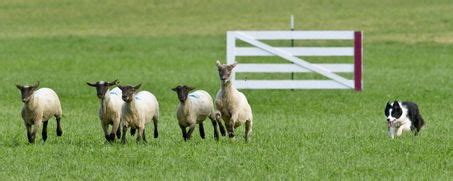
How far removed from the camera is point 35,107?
1681cm

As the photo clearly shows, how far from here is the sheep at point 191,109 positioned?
1662 centimetres

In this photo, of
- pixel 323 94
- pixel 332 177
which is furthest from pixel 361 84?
pixel 332 177

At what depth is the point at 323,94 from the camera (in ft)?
89.6

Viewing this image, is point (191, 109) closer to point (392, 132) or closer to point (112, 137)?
point (112, 137)

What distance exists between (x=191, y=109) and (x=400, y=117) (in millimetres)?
2998

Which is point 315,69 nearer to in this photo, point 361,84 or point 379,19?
point 361,84

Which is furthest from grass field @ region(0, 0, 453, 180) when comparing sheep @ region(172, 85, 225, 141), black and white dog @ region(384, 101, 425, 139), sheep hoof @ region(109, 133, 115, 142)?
sheep @ region(172, 85, 225, 141)

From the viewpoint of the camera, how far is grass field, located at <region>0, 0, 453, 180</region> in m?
14.1

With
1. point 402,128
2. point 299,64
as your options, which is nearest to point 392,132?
point 402,128

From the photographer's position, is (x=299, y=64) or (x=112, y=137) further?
(x=299, y=64)

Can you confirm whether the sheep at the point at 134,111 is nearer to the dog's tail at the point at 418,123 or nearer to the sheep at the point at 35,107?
the sheep at the point at 35,107

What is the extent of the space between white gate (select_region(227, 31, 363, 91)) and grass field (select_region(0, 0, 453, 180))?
11.5 inches

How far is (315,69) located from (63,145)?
40.3ft

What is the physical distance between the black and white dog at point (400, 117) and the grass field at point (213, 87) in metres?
0.21
